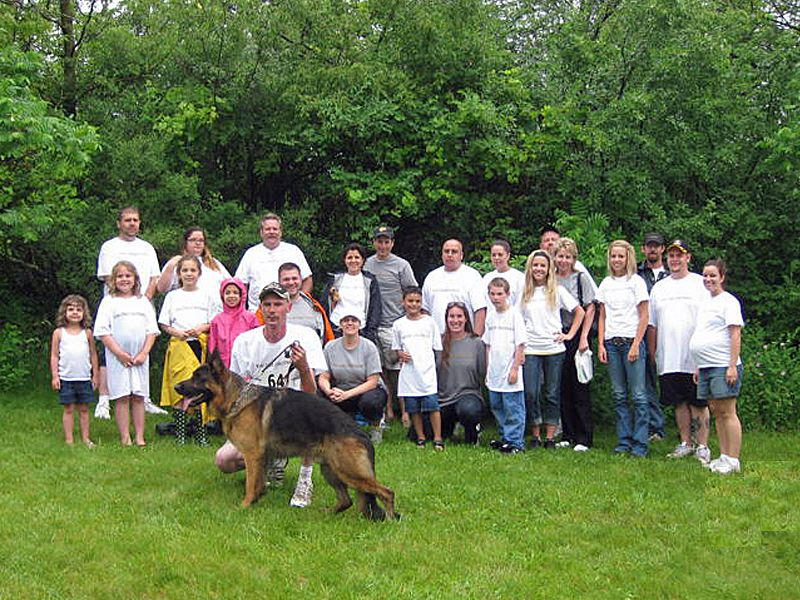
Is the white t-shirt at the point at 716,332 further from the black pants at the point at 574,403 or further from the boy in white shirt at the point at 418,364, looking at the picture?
the boy in white shirt at the point at 418,364

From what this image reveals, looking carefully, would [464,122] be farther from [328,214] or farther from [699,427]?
[699,427]

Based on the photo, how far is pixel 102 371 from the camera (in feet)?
31.2

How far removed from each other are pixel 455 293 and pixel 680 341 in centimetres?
250

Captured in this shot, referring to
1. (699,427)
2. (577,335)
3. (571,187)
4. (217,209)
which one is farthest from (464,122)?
(699,427)

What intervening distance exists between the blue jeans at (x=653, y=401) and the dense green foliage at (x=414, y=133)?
3139 mm

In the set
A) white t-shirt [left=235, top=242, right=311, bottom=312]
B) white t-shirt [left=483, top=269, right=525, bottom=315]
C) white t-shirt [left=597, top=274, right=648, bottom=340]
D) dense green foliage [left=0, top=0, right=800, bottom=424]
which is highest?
dense green foliage [left=0, top=0, right=800, bottom=424]

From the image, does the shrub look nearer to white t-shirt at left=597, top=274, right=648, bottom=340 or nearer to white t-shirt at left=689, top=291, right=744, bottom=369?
white t-shirt at left=597, top=274, right=648, bottom=340

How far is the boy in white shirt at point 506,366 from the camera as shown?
→ 9242mm

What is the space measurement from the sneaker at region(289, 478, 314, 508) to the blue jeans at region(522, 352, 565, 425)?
326 cm

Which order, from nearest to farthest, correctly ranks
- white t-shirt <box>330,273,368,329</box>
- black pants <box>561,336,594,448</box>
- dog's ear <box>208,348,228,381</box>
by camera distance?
dog's ear <box>208,348,228,381</box> < black pants <box>561,336,594,448</box> < white t-shirt <box>330,273,368,329</box>

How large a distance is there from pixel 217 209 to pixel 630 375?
6.96 m

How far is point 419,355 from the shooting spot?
31.1 feet

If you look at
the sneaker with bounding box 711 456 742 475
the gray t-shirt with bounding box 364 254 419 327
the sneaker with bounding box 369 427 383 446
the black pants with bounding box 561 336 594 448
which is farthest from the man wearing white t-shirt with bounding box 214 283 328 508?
the sneaker with bounding box 711 456 742 475

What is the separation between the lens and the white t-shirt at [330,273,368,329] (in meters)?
10.0
